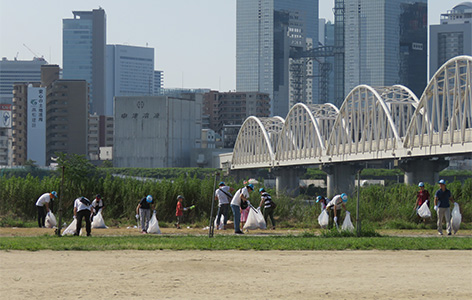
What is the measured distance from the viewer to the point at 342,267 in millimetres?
18812

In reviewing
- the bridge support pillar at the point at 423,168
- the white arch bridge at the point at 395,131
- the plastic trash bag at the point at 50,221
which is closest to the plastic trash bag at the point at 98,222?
the plastic trash bag at the point at 50,221

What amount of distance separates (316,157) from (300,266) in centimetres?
9885

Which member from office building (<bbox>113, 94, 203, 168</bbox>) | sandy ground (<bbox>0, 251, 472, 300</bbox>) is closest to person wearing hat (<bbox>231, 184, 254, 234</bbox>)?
sandy ground (<bbox>0, 251, 472, 300</bbox>)

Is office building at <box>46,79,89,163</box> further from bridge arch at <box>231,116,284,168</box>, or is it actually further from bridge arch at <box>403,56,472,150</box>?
bridge arch at <box>403,56,472,150</box>

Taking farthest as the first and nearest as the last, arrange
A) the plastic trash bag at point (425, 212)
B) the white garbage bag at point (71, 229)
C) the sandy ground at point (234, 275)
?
the plastic trash bag at point (425, 212), the white garbage bag at point (71, 229), the sandy ground at point (234, 275)

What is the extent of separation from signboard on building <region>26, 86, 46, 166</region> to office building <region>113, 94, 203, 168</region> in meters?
18.0

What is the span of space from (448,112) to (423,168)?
416 inches

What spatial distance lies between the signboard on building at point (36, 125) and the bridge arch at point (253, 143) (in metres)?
48.2

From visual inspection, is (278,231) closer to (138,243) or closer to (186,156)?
(138,243)

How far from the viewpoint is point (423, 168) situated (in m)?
87.1

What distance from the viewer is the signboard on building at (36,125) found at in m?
189

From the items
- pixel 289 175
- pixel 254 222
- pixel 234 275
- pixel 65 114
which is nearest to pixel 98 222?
pixel 254 222

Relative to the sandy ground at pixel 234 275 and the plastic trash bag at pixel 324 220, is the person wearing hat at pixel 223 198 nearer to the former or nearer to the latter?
the plastic trash bag at pixel 324 220

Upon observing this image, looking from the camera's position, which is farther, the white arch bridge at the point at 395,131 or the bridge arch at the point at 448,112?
the white arch bridge at the point at 395,131
